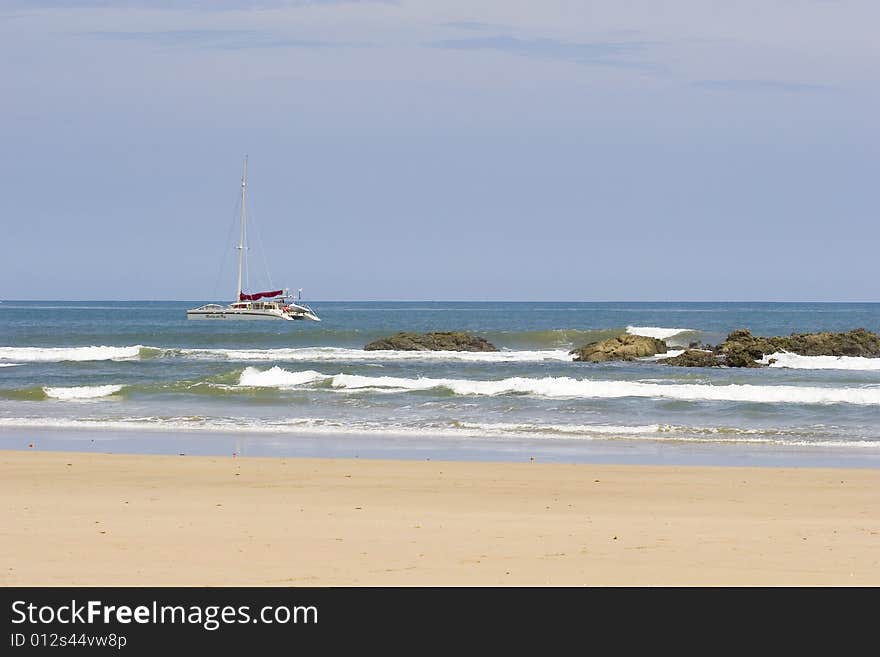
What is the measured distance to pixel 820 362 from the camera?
37.6 metres

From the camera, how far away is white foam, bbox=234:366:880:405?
24672 mm

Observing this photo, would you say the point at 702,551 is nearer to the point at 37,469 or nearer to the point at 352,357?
the point at 37,469

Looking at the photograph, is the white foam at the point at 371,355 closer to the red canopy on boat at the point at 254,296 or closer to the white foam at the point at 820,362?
Answer: the white foam at the point at 820,362

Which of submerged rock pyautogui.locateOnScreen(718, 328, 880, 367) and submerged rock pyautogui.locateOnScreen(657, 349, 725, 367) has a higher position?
submerged rock pyautogui.locateOnScreen(718, 328, 880, 367)

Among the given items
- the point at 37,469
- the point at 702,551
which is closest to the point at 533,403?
the point at 37,469

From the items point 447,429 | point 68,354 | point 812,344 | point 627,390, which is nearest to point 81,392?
point 447,429

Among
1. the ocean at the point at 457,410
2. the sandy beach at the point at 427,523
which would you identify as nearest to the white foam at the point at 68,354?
the ocean at the point at 457,410

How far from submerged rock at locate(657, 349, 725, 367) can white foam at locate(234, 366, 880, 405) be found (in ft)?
28.0

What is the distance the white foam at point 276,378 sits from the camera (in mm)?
29375

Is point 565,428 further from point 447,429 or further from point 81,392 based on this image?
point 81,392

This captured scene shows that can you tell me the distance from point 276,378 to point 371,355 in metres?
12.7

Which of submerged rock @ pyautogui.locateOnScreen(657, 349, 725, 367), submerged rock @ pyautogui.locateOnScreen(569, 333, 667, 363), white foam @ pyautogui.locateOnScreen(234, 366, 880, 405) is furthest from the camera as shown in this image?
submerged rock @ pyautogui.locateOnScreen(569, 333, 667, 363)

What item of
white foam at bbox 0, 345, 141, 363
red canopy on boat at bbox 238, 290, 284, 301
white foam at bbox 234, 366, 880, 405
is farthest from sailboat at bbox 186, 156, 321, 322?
white foam at bbox 234, 366, 880, 405

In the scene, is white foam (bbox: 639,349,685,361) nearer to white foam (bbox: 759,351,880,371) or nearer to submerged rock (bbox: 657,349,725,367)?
submerged rock (bbox: 657,349,725,367)
